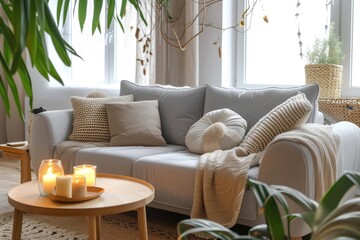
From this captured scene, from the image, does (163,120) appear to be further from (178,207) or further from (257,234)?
(257,234)

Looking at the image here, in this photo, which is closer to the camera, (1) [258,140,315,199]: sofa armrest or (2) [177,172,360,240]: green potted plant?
(2) [177,172,360,240]: green potted plant

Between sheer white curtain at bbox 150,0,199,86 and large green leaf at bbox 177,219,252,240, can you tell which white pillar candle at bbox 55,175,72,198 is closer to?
large green leaf at bbox 177,219,252,240

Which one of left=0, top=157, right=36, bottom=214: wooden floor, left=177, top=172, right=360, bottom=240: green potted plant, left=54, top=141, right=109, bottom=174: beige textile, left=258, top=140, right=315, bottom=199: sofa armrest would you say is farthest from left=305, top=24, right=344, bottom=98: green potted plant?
left=177, top=172, right=360, bottom=240: green potted plant

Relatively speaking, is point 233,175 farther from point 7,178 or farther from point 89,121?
point 7,178

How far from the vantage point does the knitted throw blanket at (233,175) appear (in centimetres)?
245

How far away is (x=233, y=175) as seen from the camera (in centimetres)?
257

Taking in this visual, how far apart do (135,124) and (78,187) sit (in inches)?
52.8

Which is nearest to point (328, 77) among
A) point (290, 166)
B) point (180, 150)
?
point (180, 150)

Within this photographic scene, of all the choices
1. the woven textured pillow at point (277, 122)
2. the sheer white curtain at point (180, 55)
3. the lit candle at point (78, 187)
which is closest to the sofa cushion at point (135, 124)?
the woven textured pillow at point (277, 122)

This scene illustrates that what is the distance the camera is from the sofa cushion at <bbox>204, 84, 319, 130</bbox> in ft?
9.81

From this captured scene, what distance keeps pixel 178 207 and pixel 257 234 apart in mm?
1992

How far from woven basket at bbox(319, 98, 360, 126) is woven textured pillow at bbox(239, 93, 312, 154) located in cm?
72

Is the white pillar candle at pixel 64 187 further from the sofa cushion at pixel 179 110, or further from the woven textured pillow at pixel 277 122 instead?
the sofa cushion at pixel 179 110

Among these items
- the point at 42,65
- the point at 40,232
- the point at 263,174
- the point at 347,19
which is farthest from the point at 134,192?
the point at 347,19
